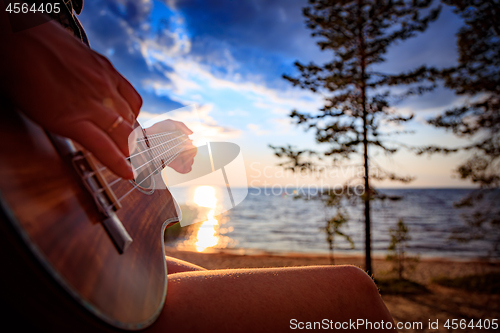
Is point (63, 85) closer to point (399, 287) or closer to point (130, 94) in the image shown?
point (130, 94)

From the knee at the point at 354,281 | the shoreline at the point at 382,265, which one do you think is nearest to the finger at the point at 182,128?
the knee at the point at 354,281

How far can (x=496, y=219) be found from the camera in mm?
5500

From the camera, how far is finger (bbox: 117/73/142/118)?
0.73 meters

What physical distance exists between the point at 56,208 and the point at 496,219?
7.78 meters

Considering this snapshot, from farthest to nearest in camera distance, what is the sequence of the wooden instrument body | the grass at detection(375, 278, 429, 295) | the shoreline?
the shoreline < the grass at detection(375, 278, 429, 295) < the wooden instrument body

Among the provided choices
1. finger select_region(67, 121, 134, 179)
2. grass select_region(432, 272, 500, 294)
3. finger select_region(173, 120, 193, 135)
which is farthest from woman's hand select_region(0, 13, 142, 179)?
grass select_region(432, 272, 500, 294)

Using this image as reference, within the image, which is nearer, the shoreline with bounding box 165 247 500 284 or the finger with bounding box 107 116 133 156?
the finger with bounding box 107 116 133 156

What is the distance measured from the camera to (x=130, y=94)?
750 millimetres

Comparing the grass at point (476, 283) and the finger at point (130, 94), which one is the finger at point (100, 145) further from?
the grass at point (476, 283)

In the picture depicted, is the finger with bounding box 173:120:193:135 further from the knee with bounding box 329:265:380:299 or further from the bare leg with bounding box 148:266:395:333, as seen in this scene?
the knee with bounding box 329:265:380:299

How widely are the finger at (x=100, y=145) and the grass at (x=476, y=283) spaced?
9.84m

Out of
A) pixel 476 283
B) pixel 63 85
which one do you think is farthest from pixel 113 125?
pixel 476 283

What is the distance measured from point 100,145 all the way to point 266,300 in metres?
0.72

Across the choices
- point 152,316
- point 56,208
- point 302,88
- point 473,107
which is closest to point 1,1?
point 56,208
